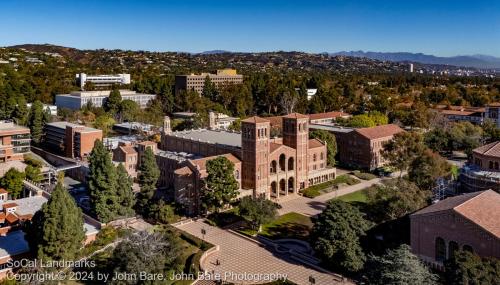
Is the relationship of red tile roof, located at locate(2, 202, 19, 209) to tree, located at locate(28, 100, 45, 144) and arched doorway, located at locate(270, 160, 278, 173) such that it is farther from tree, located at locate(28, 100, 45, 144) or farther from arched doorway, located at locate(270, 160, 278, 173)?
tree, located at locate(28, 100, 45, 144)

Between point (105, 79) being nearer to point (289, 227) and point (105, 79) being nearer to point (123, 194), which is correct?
point (123, 194)

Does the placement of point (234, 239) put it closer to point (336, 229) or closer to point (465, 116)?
point (336, 229)

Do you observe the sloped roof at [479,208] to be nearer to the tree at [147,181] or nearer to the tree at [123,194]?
the tree at [147,181]

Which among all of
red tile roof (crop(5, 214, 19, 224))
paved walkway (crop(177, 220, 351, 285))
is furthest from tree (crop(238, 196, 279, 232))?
red tile roof (crop(5, 214, 19, 224))

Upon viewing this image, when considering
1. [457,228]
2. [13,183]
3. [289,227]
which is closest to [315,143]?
[289,227]

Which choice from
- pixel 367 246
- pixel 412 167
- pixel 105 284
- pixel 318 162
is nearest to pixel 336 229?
pixel 367 246
